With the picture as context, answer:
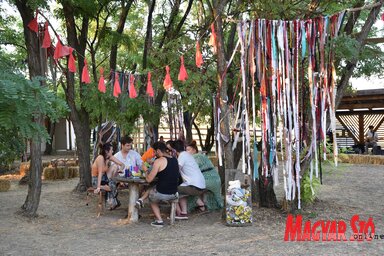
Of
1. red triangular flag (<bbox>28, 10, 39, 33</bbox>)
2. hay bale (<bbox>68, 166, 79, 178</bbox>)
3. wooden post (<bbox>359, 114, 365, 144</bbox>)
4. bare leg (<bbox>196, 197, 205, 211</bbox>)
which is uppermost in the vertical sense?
red triangular flag (<bbox>28, 10, 39, 33</bbox>)

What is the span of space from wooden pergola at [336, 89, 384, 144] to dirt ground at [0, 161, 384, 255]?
25.7ft

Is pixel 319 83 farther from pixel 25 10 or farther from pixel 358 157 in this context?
pixel 358 157

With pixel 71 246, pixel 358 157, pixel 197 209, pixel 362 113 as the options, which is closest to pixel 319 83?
pixel 197 209

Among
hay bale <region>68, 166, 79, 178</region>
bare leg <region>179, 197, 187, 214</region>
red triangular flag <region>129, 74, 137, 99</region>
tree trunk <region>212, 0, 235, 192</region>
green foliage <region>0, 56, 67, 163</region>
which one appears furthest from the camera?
hay bale <region>68, 166, 79, 178</region>

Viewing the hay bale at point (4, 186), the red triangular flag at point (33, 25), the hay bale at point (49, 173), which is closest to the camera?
the red triangular flag at point (33, 25)

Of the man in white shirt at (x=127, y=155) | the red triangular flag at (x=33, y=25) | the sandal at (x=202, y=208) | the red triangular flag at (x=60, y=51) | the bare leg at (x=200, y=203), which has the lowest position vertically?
the sandal at (x=202, y=208)

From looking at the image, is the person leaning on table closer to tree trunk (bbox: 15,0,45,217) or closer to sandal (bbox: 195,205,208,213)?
sandal (bbox: 195,205,208,213)

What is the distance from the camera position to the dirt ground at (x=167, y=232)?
4.80m

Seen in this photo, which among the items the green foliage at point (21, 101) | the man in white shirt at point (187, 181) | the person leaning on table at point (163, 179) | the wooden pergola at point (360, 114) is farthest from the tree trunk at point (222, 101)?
the wooden pergola at point (360, 114)

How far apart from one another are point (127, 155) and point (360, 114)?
40.3 ft

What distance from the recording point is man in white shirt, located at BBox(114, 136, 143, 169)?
7320 mm

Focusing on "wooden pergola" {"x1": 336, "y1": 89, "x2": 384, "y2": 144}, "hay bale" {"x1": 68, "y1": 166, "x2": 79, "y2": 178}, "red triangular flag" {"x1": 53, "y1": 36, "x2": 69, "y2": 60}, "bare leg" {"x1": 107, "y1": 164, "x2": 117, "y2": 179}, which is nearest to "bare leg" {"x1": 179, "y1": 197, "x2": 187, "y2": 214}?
"bare leg" {"x1": 107, "y1": 164, "x2": 117, "y2": 179}

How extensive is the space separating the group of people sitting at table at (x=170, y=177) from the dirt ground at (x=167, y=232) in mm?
261

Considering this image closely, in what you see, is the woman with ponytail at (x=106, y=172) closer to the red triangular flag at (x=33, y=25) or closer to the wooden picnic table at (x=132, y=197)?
the wooden picnic table at (x=132, y=197)
